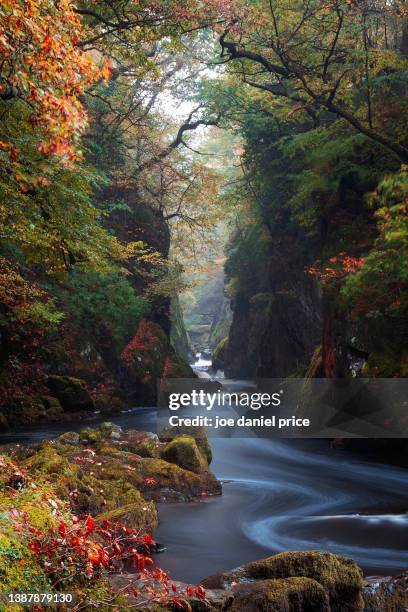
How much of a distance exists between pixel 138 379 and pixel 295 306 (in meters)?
7.98

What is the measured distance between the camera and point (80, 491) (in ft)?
24.7

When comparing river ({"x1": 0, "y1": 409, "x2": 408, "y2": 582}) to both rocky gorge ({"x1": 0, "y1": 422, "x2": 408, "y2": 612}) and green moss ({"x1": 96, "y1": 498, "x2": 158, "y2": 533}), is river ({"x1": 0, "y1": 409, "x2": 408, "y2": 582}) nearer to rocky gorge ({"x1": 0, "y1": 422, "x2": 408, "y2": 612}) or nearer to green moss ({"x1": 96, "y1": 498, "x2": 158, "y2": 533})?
green moss ({"x1": 96, "y1": 498, "x2": 158, "y2": 533})

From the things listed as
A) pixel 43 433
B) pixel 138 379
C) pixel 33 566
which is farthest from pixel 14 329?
pixel 33 566

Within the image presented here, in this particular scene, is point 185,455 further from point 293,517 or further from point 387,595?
point 387,595

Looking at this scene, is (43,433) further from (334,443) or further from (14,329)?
(334,443)

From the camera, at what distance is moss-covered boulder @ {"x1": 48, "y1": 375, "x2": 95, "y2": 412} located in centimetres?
1738

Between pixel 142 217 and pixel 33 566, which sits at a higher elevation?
pixel 142 217

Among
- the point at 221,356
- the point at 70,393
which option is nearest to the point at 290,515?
the point at 70,393

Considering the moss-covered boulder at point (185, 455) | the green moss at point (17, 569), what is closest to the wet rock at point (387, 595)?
the green moss at point (17, 569)

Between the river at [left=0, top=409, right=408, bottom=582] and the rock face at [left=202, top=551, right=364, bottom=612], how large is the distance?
1.76 m

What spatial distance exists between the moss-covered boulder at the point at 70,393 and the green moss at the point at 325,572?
526 inches

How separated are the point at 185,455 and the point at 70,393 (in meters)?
8.46

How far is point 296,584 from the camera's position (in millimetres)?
4410

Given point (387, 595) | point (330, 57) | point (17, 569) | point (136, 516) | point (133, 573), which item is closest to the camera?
point (17, 569)
